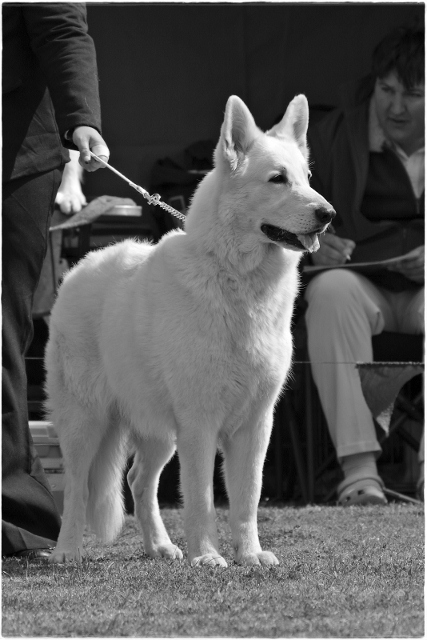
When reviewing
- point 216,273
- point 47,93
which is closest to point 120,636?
point 216,273

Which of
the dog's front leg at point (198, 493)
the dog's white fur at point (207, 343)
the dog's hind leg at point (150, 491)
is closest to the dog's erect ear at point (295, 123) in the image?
the dog's white fur at point (207, 343)

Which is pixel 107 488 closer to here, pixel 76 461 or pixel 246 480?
pixel 76 461

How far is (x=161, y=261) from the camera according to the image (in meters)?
3.30

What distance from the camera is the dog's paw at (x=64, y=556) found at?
3.27 m

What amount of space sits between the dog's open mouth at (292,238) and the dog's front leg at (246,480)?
574 mm

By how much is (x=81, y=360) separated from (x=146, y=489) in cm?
56

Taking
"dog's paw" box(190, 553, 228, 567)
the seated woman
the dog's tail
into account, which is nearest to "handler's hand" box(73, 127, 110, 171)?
the dog's tail

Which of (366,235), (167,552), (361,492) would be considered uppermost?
(366,235)

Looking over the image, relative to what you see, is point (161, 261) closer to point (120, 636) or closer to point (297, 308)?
point (120, 636)

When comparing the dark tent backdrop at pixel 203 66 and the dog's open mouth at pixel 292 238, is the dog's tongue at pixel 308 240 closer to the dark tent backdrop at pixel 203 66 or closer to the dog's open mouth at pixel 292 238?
the dog's open mouth at pixel 292 238

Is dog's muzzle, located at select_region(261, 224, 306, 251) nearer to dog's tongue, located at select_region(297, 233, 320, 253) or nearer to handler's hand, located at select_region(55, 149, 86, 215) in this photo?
dog's tongue, located at select_region(297, 233, 320, 253)

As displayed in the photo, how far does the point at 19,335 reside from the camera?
3.40 meters

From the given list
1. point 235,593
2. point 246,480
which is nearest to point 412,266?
point 246,480

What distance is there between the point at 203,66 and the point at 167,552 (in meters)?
3.91
